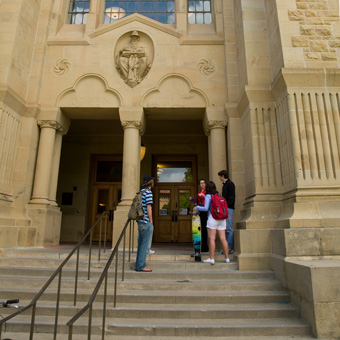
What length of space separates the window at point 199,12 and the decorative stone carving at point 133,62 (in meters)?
2.32

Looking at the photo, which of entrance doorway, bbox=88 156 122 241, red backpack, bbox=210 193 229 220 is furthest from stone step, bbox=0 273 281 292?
entrance doorway, bbox=88 156 122 241

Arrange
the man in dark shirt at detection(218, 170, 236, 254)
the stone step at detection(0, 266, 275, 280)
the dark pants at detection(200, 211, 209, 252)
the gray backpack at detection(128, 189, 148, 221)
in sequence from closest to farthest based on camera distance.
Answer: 1. the stone step at detection(0, 266, 275, 280)
2. the gray backpack at detection(128, 189, 148, 221)
3. the man in dark shirt at detection(218, 170, 236, 254)
4. the dark pants at detection(200, 211, 209, 252)

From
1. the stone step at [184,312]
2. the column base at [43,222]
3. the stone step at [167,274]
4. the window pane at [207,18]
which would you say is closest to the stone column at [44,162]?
the column base at [43,222]

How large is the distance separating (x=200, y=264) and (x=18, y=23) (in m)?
8.06

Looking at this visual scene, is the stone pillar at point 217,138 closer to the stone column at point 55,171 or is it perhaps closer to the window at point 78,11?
the stone column at point 55,171

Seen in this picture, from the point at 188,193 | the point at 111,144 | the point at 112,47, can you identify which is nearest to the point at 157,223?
the point at 188,193

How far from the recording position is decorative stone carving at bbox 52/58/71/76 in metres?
8.66

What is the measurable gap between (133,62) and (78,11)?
140 inches

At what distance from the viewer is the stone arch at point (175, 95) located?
8375 mm

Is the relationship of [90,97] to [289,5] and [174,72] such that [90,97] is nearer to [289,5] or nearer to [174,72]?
[174,72]

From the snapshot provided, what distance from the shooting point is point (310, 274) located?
3.71m

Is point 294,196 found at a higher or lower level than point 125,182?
lower

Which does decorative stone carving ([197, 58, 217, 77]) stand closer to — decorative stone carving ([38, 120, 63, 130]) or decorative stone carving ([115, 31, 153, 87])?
decorative stone carving ([115, 31, 153, 87])

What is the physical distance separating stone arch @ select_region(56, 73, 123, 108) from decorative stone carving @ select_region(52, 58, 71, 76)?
22.5 inches
